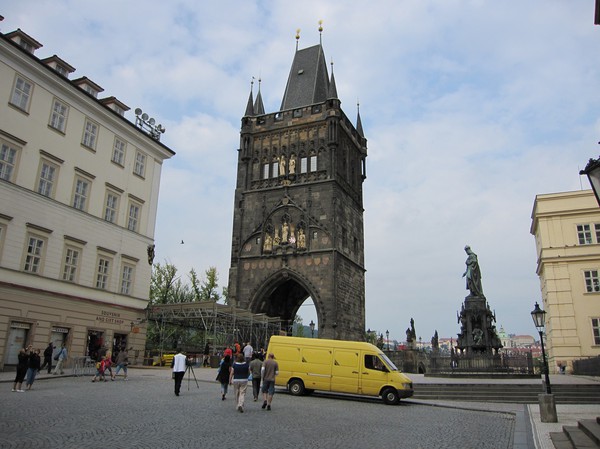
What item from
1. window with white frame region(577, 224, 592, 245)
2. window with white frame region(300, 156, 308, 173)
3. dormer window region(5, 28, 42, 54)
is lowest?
window with white frame region(577, 224, 592, 245)

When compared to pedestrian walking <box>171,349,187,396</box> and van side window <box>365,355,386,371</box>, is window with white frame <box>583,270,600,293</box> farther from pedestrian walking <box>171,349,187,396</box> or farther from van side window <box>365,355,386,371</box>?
pedestrian walking <box>171,349,187,396</box>

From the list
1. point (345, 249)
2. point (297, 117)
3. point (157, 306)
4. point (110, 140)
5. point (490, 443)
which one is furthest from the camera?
point (297, 117)

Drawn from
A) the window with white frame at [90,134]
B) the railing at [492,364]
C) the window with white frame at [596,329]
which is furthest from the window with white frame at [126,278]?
the window with white frame at [596,329]

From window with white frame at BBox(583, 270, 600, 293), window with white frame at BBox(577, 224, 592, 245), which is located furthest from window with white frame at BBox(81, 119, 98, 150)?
window with white frame at BBox(583, 270, 600, 293)

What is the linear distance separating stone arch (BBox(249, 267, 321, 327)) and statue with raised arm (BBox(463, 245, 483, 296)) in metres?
14.9

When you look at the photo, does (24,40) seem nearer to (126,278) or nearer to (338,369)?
(126,278)

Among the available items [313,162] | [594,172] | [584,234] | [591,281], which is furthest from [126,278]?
[584,234]

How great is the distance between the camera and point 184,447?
7445 mm

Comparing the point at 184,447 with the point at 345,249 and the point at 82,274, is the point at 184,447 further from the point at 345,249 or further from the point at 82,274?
the point at 345,249

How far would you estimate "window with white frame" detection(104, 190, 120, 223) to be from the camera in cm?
2556

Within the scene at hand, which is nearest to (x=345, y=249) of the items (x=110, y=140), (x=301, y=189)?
(x=301, y=189)

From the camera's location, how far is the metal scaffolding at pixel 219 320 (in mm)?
30703

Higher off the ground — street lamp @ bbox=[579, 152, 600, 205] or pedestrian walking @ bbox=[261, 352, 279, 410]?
street lamp @ bbox=[579, 152, 600, 205]

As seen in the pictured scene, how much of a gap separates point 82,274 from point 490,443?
1964 cm
